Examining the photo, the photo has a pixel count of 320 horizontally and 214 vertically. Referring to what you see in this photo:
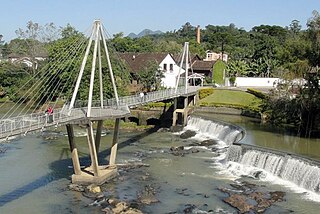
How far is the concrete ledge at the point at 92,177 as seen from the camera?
31547mm

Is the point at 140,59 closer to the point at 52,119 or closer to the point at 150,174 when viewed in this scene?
the point at 150,174

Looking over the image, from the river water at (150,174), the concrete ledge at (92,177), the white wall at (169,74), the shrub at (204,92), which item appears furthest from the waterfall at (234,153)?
the white wall at (169,74)

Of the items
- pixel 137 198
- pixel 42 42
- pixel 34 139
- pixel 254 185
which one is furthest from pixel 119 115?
pixel 42 42

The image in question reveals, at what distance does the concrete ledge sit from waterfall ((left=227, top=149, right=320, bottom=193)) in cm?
1050

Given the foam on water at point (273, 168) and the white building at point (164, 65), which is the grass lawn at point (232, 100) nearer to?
the white building at point (164, 65)

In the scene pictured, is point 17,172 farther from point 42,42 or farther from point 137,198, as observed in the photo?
point 42,42

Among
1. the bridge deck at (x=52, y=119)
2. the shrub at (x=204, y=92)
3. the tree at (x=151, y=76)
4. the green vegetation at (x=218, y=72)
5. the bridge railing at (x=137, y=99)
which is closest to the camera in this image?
the bridge deck at (x=52, y=119)

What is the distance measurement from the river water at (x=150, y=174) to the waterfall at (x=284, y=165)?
0.57 meters

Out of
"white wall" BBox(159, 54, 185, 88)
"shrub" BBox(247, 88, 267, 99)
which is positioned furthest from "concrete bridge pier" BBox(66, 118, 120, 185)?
"white wall" BBox(159, 54, 185, 88)

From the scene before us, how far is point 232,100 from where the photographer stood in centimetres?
6538

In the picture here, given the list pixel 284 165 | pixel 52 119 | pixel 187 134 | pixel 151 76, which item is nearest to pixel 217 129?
pixel 187 134

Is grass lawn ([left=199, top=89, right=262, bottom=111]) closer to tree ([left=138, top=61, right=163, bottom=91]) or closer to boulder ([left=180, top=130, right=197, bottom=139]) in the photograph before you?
tree ([left=138, top=61, right=163, bottom=91])

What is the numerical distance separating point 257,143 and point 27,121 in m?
22.2

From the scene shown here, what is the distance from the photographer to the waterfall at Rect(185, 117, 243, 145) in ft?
147
